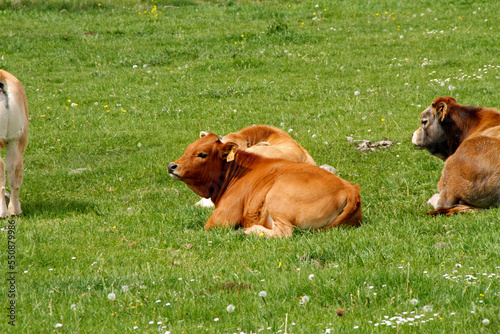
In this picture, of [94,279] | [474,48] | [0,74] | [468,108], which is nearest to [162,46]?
[474,48]

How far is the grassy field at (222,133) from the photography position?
4715 mm

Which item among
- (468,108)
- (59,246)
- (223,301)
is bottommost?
(59,246)

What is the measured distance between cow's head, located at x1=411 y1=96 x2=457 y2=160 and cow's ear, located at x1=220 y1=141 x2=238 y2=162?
9.05 ft

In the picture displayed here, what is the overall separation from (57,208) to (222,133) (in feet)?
13.8

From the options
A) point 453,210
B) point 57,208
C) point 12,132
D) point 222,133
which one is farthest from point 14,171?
point 453,210

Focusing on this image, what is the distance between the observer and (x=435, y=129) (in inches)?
340

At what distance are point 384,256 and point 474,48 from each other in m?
12.9

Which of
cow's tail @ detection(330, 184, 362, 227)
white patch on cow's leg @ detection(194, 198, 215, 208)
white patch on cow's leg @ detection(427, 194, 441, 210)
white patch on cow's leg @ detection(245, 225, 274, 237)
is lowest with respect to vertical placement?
white patch on cow's leg @ detection(194, 198, 215, 208)

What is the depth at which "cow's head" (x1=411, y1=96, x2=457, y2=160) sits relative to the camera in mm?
8528

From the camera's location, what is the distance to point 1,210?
8.07 m

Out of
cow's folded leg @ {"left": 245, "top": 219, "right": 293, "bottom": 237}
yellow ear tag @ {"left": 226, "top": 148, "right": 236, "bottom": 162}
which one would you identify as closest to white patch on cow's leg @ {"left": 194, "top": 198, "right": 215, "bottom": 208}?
yellow ear tag @ {"left": 226, "top": 148, "right": 236, "bottom": 162}

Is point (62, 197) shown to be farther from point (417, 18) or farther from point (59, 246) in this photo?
point (417, 18)

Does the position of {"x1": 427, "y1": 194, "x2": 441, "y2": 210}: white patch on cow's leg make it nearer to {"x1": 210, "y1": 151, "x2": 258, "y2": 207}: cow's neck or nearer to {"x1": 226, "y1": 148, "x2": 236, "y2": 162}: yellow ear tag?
{"x1": 210, "y1": 151, "x2": 258, "y2": 207}: cow's neck

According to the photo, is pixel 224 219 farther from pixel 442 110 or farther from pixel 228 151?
pixel 442 110
